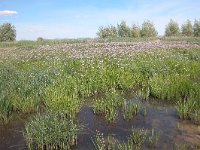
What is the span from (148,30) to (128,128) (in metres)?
77.7

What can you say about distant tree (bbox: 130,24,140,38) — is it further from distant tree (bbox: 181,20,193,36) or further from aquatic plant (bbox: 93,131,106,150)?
aquatic plant (bbox: 93,131,106,150)

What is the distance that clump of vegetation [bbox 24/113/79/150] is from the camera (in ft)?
22.3

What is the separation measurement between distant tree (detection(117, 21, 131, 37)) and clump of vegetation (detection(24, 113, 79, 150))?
75.9 meters

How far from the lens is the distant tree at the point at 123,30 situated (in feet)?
268

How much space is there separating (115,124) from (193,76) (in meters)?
6.68

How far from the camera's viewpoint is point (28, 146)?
7.05m

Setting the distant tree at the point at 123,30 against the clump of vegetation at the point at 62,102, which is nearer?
the clump of vegetation at the point at 62,102

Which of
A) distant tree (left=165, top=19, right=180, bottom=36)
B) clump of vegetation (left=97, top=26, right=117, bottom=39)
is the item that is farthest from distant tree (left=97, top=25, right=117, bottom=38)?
distant tree (left=165, top=19, right=180, bottom=36)

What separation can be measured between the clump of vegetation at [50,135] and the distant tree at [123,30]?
75.9m

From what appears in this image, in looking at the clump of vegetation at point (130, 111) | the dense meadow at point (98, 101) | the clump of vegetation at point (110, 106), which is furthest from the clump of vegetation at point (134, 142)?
the clump of vegetation at point (130, 111)

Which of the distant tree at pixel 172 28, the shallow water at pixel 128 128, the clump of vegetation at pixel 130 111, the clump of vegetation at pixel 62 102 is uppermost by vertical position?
the distant tree at pixel 172 28

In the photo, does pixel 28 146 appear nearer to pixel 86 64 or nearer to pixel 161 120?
pixel 161 120

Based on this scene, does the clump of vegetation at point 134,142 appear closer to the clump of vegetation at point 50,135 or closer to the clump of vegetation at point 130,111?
the clump of vegetation at point 50,135

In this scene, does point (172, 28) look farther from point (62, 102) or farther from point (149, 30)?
point (62, 102)
